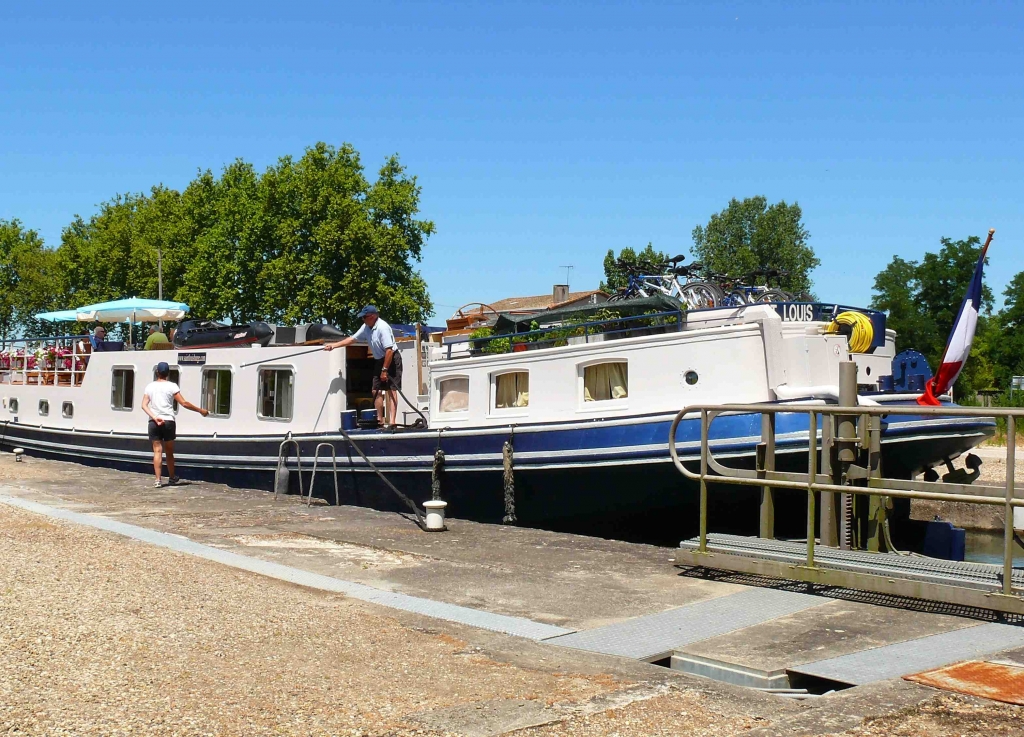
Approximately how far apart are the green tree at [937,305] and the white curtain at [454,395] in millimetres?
50491

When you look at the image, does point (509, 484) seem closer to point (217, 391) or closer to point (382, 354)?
point (382, 354)

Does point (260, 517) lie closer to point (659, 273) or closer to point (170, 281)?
point (659, 273)

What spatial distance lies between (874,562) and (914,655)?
1654 mm

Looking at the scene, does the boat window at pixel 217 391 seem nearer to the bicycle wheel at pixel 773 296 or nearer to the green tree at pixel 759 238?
the bicycle wheel at pixel 773 296

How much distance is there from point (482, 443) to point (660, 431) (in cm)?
230

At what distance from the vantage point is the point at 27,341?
20.9m

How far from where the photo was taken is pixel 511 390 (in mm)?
12820

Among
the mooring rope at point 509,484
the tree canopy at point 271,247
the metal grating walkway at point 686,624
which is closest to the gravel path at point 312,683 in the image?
the metal grating walkway at point 686,624

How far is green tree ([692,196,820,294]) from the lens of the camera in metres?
59.0

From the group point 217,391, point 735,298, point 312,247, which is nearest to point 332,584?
point 735,298

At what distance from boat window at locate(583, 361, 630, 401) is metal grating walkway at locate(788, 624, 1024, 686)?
5.77 metres

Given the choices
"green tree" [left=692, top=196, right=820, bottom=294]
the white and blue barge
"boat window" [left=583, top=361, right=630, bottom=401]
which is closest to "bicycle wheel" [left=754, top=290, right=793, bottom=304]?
the white and blue barge

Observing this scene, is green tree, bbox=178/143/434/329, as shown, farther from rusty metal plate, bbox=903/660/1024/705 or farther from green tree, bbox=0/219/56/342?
rusty metal plate, bbox=903/660/1024/705

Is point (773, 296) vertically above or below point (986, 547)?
above
